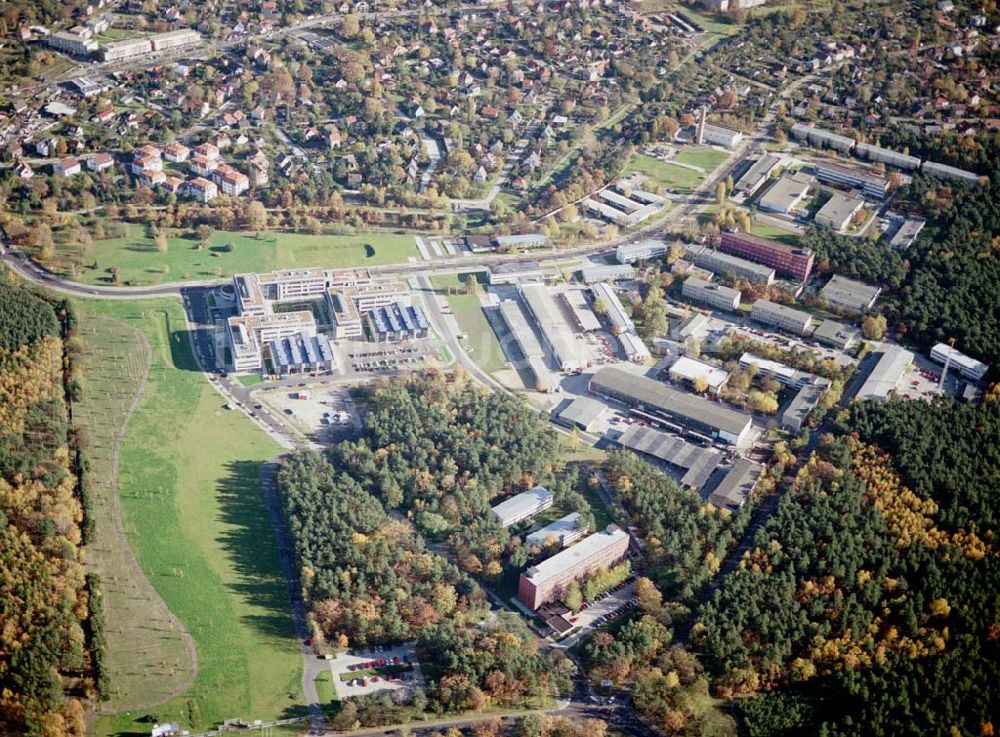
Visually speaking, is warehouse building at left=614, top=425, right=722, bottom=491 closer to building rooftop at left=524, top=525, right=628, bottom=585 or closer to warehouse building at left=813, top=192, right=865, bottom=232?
building rooftop at left=524, top=525, right=628, bottom=585

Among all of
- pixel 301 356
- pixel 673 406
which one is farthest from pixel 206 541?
pixel 673 406

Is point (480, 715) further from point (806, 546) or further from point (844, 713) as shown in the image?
point (806, 546)

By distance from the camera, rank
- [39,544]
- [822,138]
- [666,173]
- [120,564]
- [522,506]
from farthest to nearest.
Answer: [822,138]
[666,173]
[522,506]
[120,564]
[39,544]

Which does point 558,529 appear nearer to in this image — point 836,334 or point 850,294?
A: point 836,334

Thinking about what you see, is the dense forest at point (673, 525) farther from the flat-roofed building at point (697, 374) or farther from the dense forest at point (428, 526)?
the flat-roofed building at point (697, 374)

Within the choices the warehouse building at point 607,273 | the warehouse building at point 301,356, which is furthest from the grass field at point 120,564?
the warehouse building at point 607,273

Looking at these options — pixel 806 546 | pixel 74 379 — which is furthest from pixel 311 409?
pixel 806 546
